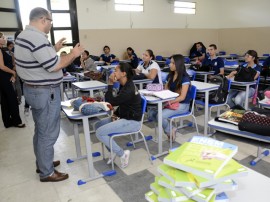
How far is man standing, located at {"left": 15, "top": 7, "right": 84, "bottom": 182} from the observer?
1938mm

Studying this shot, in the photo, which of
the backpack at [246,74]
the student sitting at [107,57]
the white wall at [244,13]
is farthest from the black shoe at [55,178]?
the white wall at [244,13]

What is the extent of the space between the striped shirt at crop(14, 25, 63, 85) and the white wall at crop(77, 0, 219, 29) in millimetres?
6325

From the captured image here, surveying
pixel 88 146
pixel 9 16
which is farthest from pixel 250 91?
pixel 9 16

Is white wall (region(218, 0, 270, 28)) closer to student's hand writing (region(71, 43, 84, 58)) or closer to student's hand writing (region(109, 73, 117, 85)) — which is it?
student's hand writing (region(109, 73, 117, 85))

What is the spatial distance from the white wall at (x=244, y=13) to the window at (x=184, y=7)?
5.03ft

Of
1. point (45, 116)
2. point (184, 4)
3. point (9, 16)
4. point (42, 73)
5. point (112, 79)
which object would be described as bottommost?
point (45, 116)

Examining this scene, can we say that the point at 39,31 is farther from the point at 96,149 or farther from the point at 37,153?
the point at 96,149

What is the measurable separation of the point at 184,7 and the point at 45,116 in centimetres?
923

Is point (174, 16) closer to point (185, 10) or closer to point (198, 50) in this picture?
point (185, 10)

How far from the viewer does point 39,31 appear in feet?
6.58

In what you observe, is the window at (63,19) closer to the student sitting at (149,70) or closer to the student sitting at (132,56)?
the student sitting at (132,56)

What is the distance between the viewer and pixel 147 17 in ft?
29.7

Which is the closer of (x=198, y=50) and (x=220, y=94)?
(x=220, y=94)

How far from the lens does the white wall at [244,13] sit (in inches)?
360
